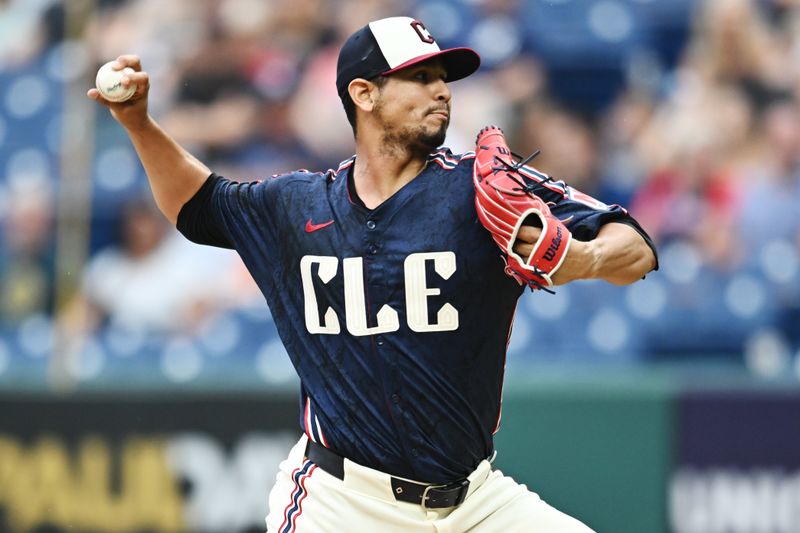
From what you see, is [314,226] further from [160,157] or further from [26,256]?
[26,256]

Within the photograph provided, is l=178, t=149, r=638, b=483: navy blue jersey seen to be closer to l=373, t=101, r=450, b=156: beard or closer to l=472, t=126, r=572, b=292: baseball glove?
l=373, t=101, r=450, b=156: beard

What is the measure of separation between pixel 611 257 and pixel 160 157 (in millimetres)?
1650

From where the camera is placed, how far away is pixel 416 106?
4098 mm

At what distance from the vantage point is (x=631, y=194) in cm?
833

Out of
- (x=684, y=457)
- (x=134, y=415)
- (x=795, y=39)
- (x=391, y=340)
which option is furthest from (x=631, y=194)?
(x=391, y=340)

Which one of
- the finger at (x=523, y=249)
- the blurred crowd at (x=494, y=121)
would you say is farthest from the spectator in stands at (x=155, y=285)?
the finger at (x=523, y=249)

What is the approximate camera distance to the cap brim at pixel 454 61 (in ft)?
13.3

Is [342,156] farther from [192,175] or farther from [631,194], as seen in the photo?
[192,175]

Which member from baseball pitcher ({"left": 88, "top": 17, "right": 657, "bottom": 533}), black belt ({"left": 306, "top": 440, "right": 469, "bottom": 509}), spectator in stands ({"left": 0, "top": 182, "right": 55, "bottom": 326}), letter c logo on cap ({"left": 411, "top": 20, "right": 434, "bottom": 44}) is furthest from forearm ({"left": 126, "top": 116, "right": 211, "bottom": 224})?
spectator in stands ({"left": 0, "top": 182, "right": 55, "bottom": 326})

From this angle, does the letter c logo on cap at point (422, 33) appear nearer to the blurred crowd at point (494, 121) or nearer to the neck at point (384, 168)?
the neck at point (384, 168)

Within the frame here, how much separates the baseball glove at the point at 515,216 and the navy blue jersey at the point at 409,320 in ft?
0.64

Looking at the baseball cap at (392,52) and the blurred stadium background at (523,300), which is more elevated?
the baseball cap at (392,52)

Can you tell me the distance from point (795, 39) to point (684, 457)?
3420mm

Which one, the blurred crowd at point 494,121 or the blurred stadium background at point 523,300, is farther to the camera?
the blurred crowd at point 494,121
